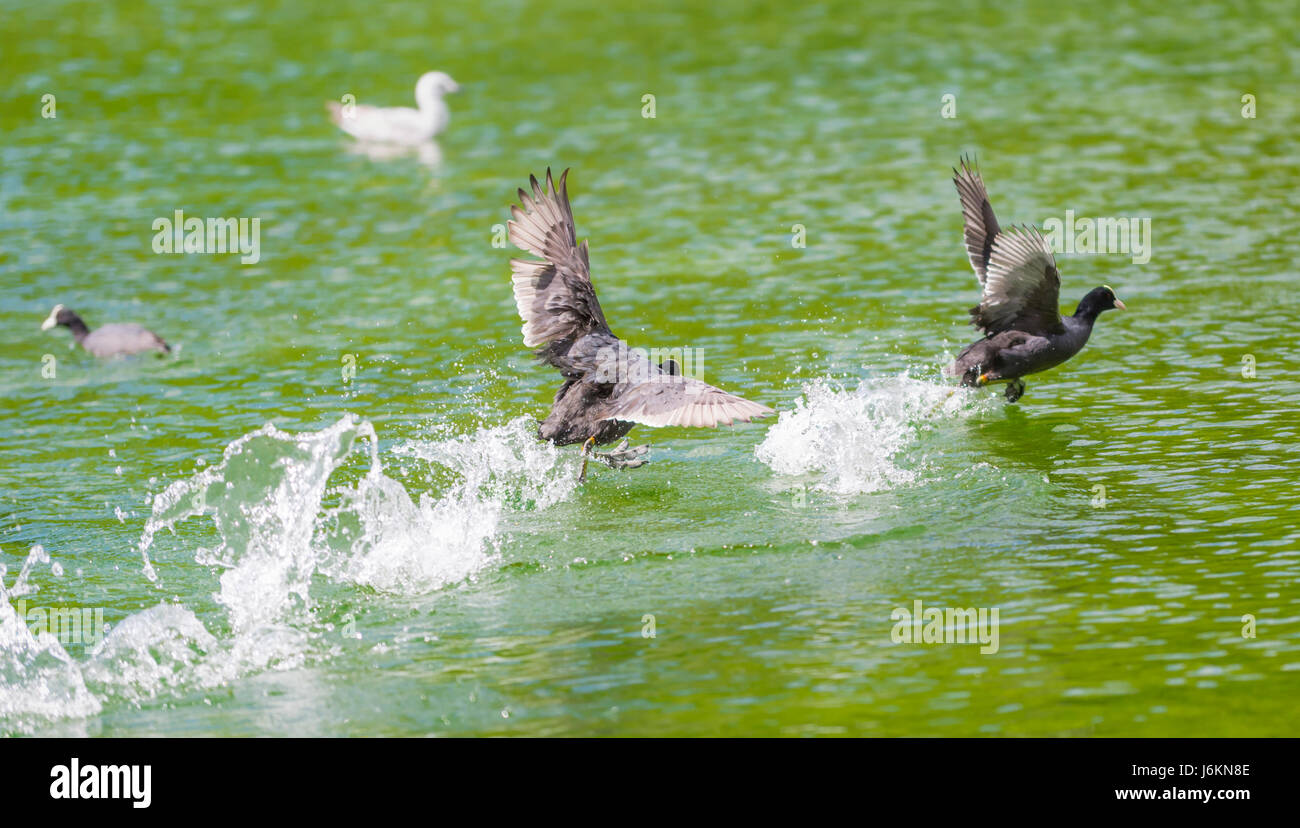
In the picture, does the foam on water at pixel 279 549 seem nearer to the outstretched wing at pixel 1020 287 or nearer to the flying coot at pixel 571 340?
the flying coot at pixel 571 340

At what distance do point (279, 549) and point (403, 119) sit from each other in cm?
1485

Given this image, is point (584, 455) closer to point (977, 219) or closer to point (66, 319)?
point (977, 219)

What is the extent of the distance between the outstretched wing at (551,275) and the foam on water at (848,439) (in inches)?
62.3

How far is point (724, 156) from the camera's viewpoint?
75.1ft

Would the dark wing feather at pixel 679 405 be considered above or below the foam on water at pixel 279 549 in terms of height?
above

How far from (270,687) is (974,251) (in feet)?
23.7

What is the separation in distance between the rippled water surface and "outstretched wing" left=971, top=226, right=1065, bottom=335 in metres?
0.81

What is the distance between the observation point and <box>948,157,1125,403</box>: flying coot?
1340 cm

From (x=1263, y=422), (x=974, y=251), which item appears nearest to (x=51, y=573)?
(x=974, y=251)

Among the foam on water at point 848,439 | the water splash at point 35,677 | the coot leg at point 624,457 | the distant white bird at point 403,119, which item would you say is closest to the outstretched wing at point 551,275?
the coot leg at point 624,457

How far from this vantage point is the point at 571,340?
12.5 m

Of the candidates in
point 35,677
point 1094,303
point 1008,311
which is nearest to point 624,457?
point 1008,311

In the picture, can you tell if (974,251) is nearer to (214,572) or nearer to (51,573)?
(214,572)

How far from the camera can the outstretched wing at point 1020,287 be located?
13.1 m
